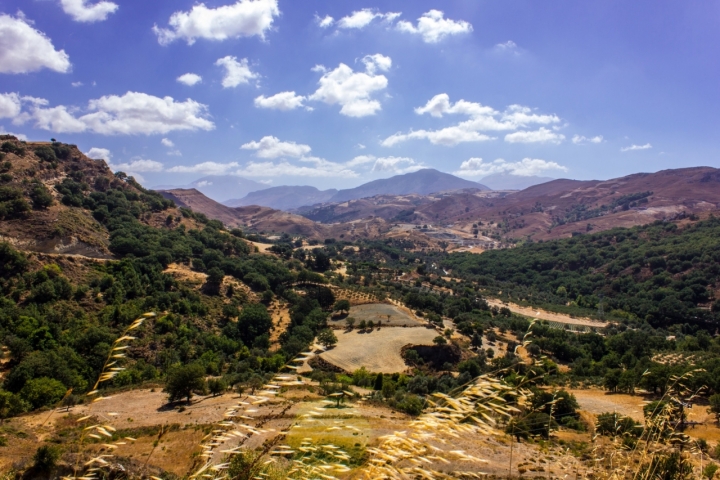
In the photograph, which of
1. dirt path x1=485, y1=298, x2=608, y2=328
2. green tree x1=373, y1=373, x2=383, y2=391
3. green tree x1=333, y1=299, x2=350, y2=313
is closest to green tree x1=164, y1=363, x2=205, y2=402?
green tree x1=373, y1=373, x2=383, y2=391

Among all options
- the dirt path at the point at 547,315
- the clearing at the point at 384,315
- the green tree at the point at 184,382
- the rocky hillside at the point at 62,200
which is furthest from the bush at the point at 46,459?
the dirt path at the point at 547,315

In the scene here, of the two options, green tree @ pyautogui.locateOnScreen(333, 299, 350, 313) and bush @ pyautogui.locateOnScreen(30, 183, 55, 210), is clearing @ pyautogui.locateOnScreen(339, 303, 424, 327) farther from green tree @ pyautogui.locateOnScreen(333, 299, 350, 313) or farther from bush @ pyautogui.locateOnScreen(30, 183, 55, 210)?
bush @ pyautogui.locateOnScreen(30, 183, 55, 210)

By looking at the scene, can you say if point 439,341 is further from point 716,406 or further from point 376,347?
point 716,406

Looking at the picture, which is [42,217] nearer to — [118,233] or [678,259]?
[118,233]

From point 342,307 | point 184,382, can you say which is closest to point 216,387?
point 184,382

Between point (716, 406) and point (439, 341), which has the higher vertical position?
point (716, 406)

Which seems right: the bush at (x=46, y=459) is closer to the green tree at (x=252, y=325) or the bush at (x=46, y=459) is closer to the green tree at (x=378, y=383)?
the green tree at (x=378, y=383)
